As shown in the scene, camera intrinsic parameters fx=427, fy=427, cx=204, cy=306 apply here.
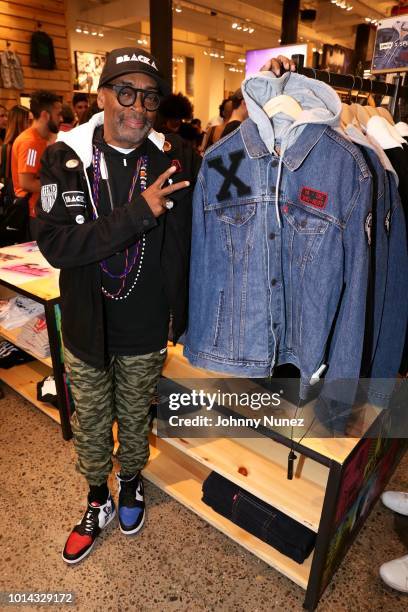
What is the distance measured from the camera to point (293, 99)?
4.29ft

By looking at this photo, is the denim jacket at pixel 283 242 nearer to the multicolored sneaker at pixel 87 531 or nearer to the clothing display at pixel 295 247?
the clothing display at pixel 295 247

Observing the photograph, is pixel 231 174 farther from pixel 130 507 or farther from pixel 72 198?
pixel 130 507

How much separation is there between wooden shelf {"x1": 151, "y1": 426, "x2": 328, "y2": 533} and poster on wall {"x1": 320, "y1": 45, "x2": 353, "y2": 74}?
3576 millimetres

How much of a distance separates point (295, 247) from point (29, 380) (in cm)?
218

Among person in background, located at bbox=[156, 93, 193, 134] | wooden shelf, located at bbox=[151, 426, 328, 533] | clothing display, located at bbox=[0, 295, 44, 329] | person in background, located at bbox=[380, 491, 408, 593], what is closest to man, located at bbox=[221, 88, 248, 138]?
person in background, located at bbox=[156, 93, 193, 134]

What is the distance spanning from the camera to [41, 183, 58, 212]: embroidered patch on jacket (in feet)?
4.31

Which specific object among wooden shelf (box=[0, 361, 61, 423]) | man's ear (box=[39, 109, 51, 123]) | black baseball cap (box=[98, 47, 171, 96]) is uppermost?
black baseball cap (box=[98, 47, 171, 96])

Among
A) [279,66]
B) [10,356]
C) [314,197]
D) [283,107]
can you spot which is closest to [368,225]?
[314,197]

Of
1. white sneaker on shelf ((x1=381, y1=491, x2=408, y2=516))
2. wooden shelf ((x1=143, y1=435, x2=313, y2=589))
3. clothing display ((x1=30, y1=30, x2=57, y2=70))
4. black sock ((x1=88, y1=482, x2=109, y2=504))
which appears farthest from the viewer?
clothing display ((x1=30, y1=30, x2=57, y2=70))

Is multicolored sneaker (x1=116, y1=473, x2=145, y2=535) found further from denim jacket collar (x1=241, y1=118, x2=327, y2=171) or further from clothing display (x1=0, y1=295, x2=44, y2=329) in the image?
denim jacket collar (x1=241, y1=118, x2=327, y2=171)

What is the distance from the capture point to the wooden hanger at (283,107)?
1269 millimetres

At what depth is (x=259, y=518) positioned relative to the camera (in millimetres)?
1755

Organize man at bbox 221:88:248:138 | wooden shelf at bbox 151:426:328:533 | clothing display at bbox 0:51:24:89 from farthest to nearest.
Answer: clothing display at bbox 0:51:24:89
man at bbox 221:88:248:138
wooden shelf at bbox 151:426:328:533

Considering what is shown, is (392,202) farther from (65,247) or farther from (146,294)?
(65,247)
